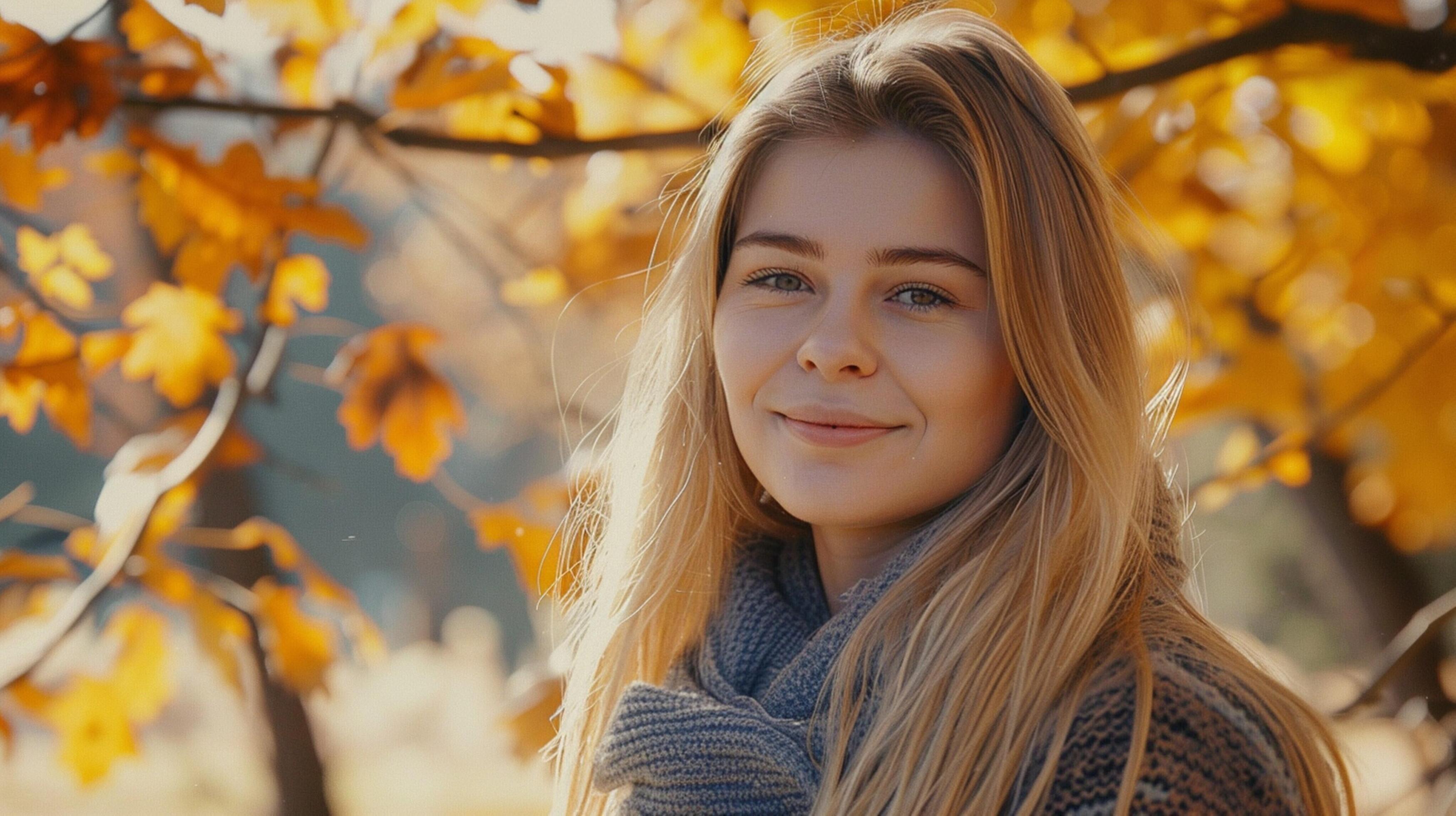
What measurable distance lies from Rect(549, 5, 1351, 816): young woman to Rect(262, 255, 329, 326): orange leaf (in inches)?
32.2

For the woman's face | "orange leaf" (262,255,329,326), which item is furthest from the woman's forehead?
"orange leaf" (262,255,329,326)

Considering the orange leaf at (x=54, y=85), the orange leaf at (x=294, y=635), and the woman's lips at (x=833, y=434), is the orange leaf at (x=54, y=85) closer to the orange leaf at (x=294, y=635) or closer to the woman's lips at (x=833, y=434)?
the orange leaf at (x=294, y=635)

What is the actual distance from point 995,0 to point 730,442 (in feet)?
2.30

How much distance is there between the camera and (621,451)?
4.68 ft

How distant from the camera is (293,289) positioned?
176 cm

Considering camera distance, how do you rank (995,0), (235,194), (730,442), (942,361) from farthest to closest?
1. (235,194)
2. (995,0)
3. (730,442)
4. (942,361)

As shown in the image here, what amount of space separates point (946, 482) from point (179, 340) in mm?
1207

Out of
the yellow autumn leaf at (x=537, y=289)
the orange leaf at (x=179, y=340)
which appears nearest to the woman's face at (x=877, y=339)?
the yellow autumn leaf at (x=537, y=289)

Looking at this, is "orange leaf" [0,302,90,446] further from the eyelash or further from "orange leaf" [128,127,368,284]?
the eyelash

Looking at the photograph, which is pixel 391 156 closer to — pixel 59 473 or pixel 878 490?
pixel 59 473

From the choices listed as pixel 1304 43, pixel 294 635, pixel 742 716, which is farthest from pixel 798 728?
pixel 1304 43

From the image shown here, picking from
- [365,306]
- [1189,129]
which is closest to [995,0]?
[1189,129]

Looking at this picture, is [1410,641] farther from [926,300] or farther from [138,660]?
[138,660]

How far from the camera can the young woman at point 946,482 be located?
2.91ft
